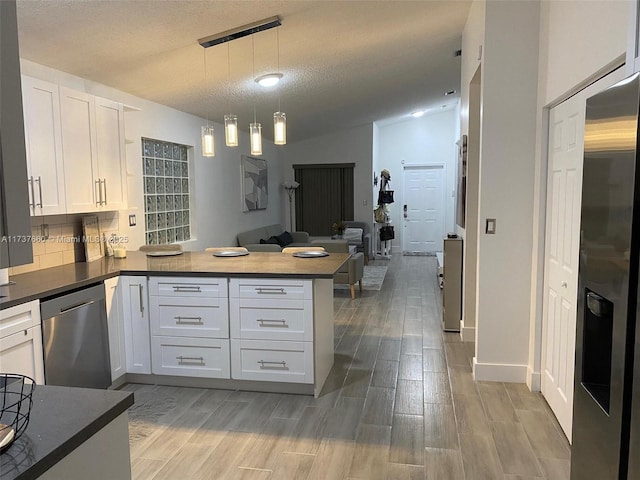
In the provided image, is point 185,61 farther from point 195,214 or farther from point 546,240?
point 546,240

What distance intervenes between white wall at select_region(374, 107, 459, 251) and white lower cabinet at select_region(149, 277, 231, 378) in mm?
7255

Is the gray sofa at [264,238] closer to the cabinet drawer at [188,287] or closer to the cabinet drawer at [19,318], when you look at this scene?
the cabinet drawer at [188,287]

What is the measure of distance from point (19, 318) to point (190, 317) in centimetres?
110

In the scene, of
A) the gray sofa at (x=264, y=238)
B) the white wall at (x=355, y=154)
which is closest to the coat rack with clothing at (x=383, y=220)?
the white wall at (x=355, y=154)

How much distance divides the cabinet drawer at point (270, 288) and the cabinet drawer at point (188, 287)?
86mm

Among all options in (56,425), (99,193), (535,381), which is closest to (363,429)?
(535,381)

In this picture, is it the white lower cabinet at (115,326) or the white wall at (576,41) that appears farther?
the white lower cabinet at (115,326)

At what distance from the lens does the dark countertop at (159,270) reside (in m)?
2.79

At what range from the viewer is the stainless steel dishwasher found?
2.77 m

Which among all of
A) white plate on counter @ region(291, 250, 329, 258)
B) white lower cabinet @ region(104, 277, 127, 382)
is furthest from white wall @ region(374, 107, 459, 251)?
white lower cabinet @ region(104, 277, 127, 382)

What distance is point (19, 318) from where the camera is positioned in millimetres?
2551

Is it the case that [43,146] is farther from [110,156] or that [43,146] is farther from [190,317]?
[190,317]

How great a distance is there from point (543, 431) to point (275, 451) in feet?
5.12

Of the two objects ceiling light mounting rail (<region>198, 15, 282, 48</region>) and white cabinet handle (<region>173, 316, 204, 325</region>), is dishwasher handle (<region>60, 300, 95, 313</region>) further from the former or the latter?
ceiling light mounting rail (<region>198, 15, 282, 48</region>)
